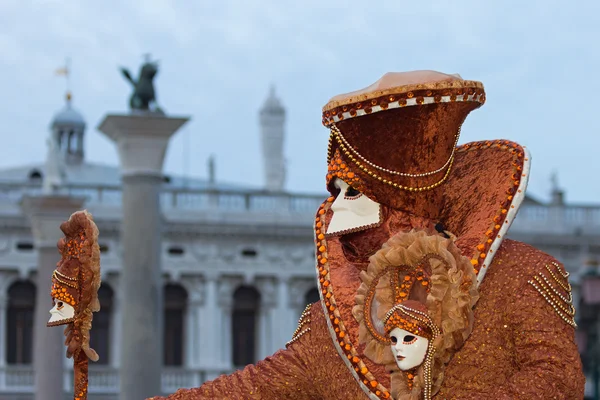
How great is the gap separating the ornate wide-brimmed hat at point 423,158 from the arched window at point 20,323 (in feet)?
89.4

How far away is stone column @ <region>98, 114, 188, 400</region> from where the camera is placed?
16.1 m

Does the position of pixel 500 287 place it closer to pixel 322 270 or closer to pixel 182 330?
pixel 322 270

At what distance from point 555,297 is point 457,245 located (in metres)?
0.29

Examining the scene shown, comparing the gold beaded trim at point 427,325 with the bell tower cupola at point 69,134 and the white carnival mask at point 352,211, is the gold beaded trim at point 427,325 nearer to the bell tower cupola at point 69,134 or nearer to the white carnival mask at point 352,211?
the white carnival mask at point 352,211

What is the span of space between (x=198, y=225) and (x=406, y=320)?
27394mm

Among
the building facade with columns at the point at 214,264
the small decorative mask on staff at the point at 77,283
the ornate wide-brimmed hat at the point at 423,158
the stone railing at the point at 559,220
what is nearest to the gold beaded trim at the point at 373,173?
the ornate wide-brimmed hat at the point at 423,158

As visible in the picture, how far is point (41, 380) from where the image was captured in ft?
60.7

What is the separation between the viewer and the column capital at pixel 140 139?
52.5ft

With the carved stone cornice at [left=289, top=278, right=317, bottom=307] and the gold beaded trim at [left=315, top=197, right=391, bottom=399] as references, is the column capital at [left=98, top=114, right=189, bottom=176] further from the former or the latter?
the carved stone cornice at [left=289, top=278, right=317, bottom=307]

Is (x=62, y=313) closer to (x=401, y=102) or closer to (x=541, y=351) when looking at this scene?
(x=401, y=102)

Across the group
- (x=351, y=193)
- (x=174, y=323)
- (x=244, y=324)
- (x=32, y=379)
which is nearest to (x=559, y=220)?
(x=244, y=324)

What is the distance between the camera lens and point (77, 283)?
12.6 ft

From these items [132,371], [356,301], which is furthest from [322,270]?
[132,371]

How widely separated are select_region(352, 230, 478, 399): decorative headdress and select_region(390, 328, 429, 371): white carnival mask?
0.05ft
